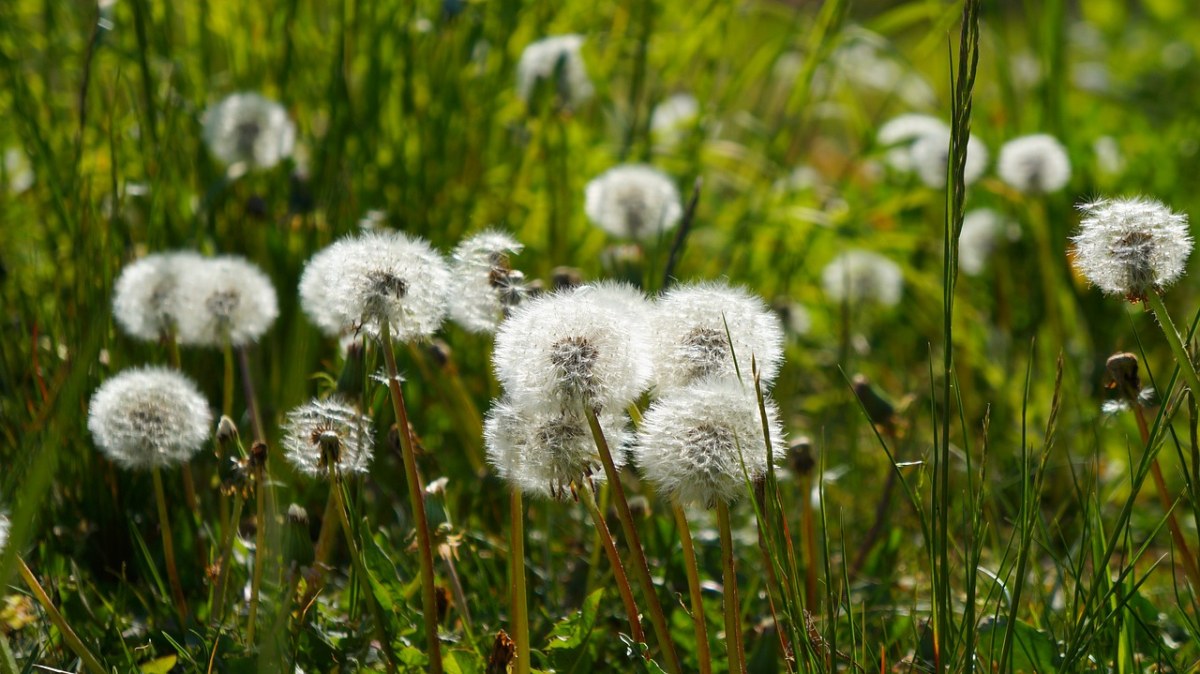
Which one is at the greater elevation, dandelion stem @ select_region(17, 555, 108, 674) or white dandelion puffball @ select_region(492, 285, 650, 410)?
white dandelion puffball @ select_region(492, 285, 650, 410)

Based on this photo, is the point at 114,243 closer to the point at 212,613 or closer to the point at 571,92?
the point at 212,613

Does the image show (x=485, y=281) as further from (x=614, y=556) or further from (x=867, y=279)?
(x=867, y=279)

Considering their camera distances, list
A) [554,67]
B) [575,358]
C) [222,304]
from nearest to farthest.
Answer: [575,358]
[222,304]
[554,67]

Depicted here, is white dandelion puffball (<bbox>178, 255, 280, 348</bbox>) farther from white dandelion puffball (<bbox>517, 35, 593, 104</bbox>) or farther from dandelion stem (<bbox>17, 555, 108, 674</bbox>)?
white dandelion puffball (<bbox>517, 35, 593, 104</bbox>)

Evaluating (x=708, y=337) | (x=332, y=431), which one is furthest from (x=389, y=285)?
(x=708, y=337)

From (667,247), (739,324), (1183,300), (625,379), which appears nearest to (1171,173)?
(1183,300)

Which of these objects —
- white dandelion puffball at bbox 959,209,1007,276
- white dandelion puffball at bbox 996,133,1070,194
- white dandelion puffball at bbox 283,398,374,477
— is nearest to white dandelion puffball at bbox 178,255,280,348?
white dandelion puffball at bbox 283,398,374,477
